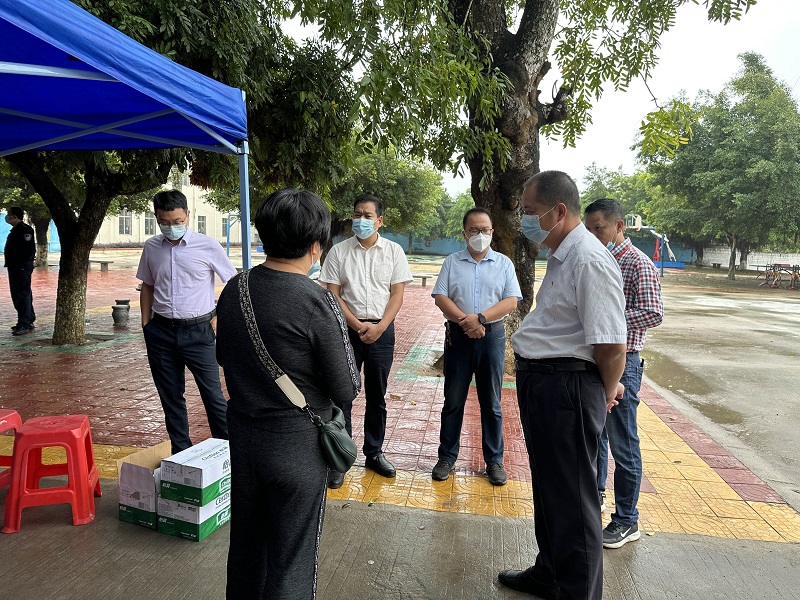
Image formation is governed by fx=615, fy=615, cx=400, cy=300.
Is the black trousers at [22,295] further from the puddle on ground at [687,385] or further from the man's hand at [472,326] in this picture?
the puddle on ground at [687,385]

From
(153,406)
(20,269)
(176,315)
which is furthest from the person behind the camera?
(20,269)

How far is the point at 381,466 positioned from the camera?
4277 mm

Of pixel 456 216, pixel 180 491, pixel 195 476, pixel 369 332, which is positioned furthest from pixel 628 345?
pixel 456 216

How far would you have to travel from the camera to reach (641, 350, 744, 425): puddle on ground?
6625 mm

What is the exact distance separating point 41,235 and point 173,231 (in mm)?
22690

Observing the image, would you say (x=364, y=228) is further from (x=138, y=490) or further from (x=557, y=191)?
(x=138, y=490)

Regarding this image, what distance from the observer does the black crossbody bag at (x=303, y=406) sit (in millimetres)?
1980

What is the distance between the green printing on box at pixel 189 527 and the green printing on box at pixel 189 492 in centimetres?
12

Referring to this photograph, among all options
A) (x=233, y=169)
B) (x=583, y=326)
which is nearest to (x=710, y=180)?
(x=233, y=169)

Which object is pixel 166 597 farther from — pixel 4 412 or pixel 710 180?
pixel 710 180

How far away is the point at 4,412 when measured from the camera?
352 cm

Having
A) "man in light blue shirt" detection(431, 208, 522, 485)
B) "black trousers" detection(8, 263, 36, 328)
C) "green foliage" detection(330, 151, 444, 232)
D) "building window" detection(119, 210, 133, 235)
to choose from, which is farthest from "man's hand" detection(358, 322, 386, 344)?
"building window" detection(119, 210, 133, 235)

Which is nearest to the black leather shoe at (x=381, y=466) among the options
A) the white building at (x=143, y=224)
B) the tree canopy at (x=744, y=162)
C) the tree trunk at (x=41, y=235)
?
the tree trunk at (x=41, y=235)

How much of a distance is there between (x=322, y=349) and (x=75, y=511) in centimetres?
232
